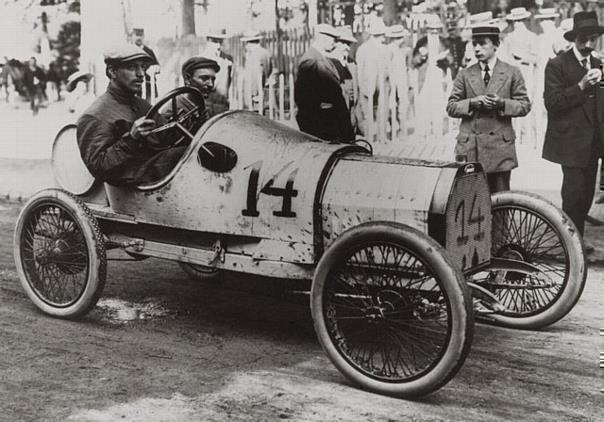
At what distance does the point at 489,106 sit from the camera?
5992 mm

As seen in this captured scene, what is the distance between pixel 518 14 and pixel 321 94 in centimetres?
156

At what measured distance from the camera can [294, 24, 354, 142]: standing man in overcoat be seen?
6.30 m

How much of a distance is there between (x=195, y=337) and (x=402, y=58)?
2.68 metres

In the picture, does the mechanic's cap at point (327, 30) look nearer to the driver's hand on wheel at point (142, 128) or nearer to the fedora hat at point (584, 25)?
the fedora hat at point (584, 25)

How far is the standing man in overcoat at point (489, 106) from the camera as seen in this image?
19.5 ft

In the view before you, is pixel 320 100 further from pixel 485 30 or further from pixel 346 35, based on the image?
pixel 485 30

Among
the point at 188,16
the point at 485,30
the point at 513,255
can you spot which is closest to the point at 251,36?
the point at 188,16

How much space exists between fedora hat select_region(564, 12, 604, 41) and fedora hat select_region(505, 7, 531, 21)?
0.30 metres

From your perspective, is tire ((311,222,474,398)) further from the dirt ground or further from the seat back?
the seat back

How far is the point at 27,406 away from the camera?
12.0 feet

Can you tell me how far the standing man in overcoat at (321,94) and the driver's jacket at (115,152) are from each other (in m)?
1.72

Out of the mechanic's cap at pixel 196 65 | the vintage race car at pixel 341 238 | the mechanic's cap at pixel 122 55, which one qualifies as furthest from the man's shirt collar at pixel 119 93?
the mechanic's cap at pixel 196 65

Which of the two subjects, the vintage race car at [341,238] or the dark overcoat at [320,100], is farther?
the dark overcoat at [320,100]

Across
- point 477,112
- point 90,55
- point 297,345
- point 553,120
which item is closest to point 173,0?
point 90,55
